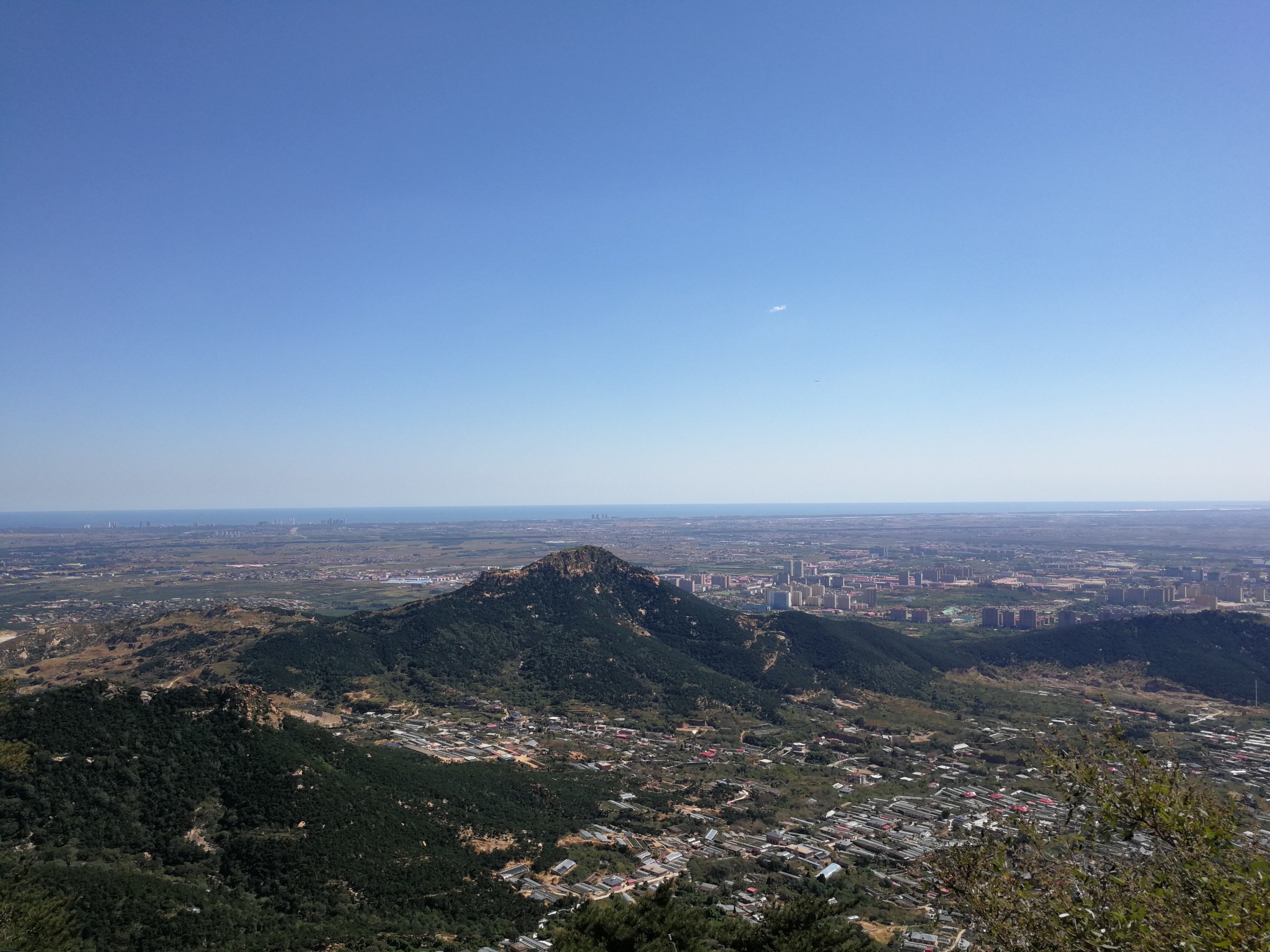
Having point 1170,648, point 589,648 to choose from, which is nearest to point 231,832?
point 589,648

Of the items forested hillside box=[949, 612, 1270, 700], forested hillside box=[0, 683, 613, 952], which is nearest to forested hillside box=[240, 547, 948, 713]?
forested hillside box=[949, 612, 1270, 700]

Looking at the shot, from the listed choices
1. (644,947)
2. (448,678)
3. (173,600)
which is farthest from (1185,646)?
(173,600)

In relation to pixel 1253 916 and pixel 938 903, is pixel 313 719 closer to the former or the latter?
pixel 938 903

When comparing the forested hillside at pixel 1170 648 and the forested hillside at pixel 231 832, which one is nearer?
the forested hillside at pixel 231 832

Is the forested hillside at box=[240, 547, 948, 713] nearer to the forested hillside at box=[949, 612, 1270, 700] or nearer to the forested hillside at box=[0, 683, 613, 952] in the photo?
the forested hillside at box=[949, 612, 1270, 700]

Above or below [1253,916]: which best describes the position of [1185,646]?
below

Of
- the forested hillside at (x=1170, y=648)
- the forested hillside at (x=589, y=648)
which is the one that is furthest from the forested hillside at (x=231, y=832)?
the forested hillside at (x=1170, y=648)

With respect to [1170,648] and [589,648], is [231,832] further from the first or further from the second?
[1170,648]

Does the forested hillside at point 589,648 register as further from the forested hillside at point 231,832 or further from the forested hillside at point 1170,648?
the forested hillside at point 231,832
